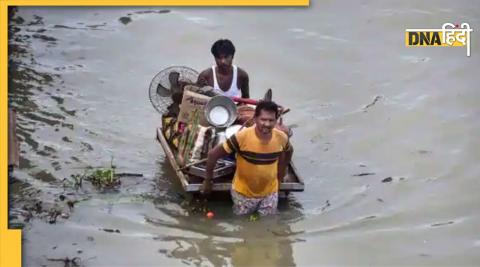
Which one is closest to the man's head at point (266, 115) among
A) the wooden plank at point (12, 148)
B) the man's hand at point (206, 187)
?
the man's hand at point (206, 187)

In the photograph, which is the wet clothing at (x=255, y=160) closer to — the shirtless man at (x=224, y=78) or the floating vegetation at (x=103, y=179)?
the shirtless man at (x=224, y=78)

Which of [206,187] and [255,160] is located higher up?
[255,160]

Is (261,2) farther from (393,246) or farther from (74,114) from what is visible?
(74,114)

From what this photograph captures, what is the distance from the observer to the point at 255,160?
604cm

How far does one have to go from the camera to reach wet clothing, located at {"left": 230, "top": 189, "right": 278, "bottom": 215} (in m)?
6.29

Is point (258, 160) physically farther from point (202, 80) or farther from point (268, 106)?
point (202, 80)

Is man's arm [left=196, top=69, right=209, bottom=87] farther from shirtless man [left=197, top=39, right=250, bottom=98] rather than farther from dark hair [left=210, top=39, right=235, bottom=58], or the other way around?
dark hair [left=210, top=39, right=235, bottom=58]

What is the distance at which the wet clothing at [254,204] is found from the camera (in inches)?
248

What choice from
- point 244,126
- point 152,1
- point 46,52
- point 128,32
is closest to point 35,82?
point 46,52

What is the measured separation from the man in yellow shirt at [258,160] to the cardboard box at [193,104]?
0.56 m

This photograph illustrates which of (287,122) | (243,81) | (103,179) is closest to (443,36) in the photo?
(287,122)

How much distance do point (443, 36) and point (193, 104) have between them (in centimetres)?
361

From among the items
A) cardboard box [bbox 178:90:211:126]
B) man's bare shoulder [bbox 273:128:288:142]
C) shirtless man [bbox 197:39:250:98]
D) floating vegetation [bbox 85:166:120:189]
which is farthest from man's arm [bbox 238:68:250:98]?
floating vegetation [bbox 85:166:120:189]

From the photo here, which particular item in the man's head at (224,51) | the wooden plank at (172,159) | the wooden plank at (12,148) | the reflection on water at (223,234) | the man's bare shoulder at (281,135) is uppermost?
the man's head at (224,51)
